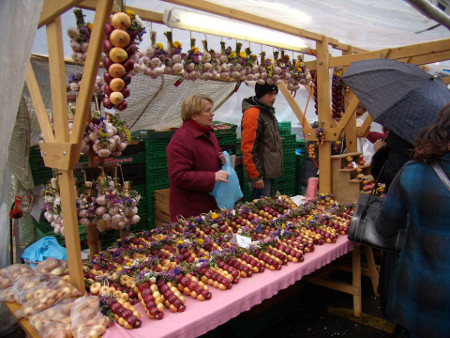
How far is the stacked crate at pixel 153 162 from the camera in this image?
4789mm

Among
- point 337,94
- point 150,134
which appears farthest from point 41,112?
point 337,94

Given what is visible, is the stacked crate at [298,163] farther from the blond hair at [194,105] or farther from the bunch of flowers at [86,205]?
the bunch of flowers at [86,205]

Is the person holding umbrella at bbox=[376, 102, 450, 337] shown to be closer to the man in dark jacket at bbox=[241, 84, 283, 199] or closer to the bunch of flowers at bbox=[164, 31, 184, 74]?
the bunch of flowers at bbox=[164, 31, 184, 74]

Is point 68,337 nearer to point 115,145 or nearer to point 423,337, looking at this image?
point 115,145

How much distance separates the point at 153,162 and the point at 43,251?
1957 millimetres

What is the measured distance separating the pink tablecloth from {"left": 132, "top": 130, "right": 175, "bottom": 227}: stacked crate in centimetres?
289

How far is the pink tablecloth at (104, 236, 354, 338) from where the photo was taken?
1632 mm

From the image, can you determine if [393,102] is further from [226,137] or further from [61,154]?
[226,137]

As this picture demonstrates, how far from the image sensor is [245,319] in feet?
9.29

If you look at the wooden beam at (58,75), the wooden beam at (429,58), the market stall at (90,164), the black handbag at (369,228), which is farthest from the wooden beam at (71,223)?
the wooden beam at (429,58)

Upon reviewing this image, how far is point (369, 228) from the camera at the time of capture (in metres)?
2.44

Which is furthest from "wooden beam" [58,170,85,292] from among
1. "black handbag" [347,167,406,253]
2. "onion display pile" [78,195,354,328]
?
"black handbag" [347,167,406,253]

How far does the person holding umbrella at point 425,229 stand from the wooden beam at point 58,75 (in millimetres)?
1705

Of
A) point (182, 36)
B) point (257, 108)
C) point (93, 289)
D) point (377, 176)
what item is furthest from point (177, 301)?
point (182, 36)
